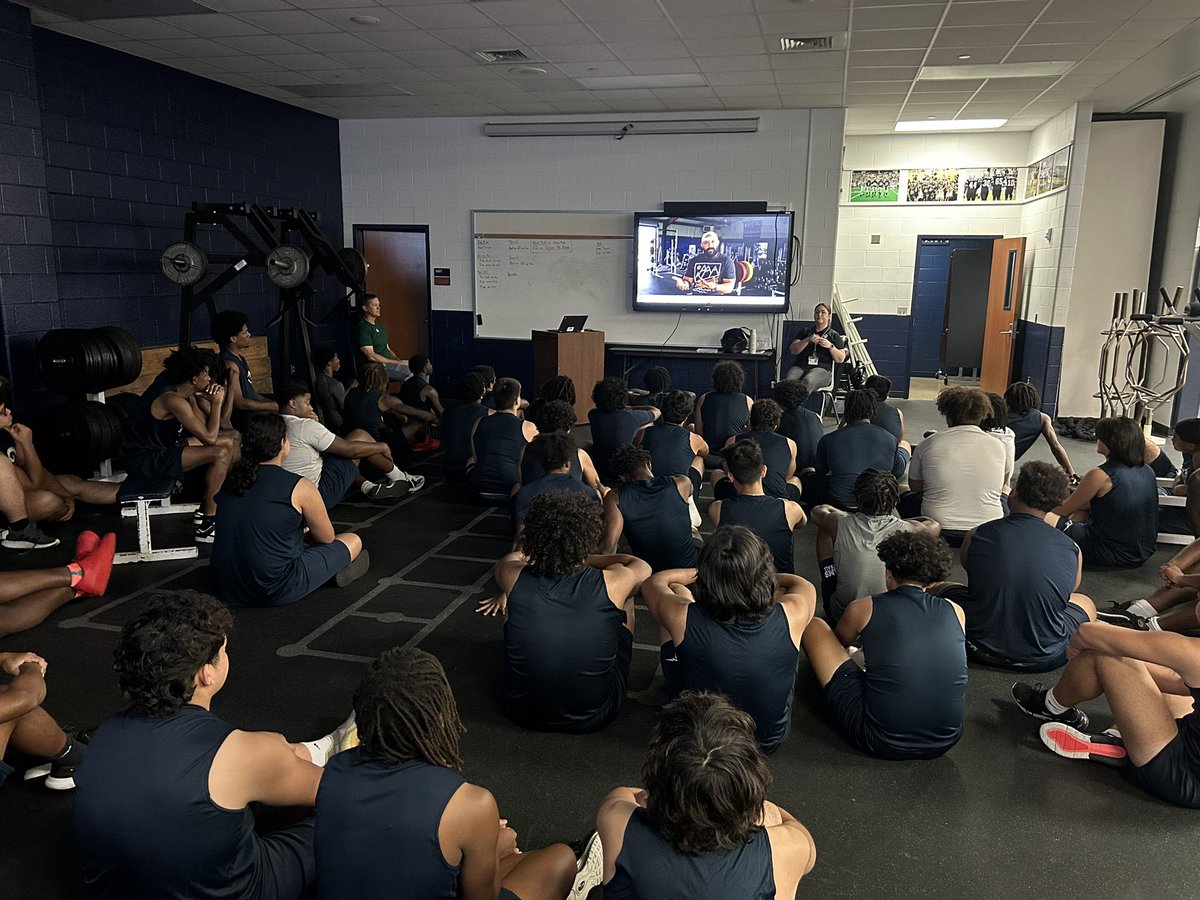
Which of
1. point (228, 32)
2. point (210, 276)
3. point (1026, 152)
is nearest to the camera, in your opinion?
point (228, 32)

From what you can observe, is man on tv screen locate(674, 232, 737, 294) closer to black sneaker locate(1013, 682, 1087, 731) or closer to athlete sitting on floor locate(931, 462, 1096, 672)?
athlete sitting on floor locate(931, 462, 1096, 672)

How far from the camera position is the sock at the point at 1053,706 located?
3.15 meters

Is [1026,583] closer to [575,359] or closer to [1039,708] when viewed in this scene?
[1039,708]

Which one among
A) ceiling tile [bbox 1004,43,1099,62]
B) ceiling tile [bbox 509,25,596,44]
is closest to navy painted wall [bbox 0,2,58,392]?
ceiling tile [bbox 509,25,596,44]

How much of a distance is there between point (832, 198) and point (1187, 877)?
752 centimetres

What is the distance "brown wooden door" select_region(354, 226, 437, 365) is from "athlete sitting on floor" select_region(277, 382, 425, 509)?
14.2ft

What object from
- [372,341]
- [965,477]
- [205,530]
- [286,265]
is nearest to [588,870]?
[965,477]

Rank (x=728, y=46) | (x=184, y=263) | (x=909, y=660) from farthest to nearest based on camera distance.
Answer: (x=184, y=263), (x=728, y=46), (x=909, y=660)

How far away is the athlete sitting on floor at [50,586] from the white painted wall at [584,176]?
255 inches

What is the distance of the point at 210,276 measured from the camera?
7902mm

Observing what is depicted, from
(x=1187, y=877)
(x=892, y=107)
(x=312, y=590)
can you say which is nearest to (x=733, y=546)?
(x=1187, y=877)

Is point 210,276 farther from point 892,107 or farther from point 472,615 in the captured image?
point 892,107

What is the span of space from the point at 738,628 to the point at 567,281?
24.8 ft

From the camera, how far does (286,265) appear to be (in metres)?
7.27
